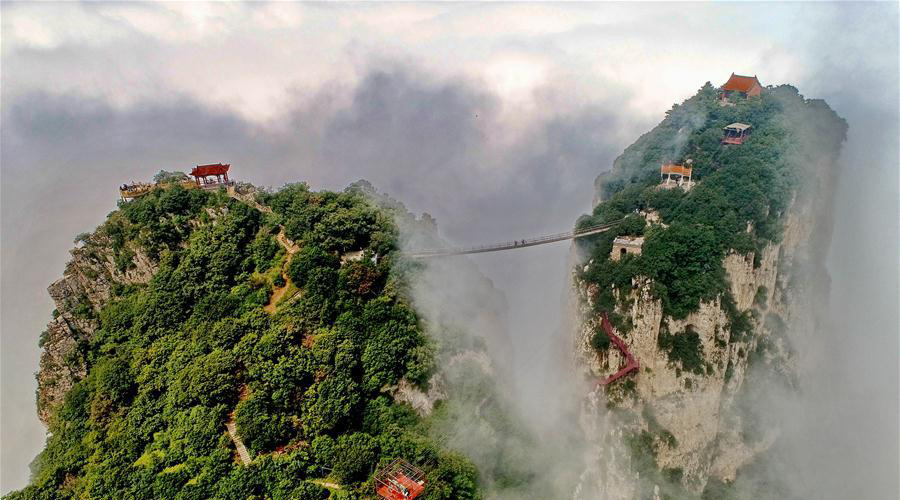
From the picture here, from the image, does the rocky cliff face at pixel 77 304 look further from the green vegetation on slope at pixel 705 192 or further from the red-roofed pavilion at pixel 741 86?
the red-roofed pavilion at pixel 741 86

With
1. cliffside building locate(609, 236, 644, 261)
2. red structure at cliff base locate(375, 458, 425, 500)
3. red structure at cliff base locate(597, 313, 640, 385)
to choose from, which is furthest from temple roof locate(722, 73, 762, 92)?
red structure at cliff base locate(375, 458, 425, 500)

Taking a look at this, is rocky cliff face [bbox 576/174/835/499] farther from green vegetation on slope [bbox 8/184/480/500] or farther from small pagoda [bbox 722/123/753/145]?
green vegetation on slope [bbox 8/184/480/500]

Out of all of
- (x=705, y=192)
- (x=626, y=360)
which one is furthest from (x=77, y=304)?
(x=705, y=192)

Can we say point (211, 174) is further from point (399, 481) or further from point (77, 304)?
point (399, 481)

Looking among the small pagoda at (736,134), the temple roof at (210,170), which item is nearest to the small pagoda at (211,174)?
the temple roof at (210,170)

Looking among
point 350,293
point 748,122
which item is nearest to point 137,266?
point 350,293
